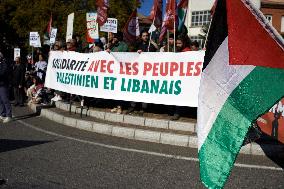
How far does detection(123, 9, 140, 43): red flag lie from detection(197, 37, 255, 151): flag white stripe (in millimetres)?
10416

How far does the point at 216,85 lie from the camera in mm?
2895

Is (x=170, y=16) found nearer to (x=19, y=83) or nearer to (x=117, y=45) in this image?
(x=117, y=45)

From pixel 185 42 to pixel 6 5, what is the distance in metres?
43.2

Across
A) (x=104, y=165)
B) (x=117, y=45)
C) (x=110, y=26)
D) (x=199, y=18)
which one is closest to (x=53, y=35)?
(x=110, y=26)

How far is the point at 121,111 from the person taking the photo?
10.5 metres

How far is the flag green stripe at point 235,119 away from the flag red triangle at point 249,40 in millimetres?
101

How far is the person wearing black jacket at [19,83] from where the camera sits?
619 inches

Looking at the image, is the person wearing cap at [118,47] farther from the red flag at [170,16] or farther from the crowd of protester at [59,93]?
the red flag at [170,16]

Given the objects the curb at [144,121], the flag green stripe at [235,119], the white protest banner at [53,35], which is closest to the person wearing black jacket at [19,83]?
the white protest banner at [53,35]

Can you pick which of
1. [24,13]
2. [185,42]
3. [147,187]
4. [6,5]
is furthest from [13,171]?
[6,5]

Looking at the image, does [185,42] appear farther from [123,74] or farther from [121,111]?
[121,111]

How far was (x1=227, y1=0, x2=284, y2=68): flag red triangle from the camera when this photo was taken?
2475mm

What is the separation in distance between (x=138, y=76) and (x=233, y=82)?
7044mm

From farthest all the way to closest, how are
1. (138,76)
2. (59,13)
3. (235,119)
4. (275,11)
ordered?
(275,11)
(59,13)
(138,76)
(235,119)
